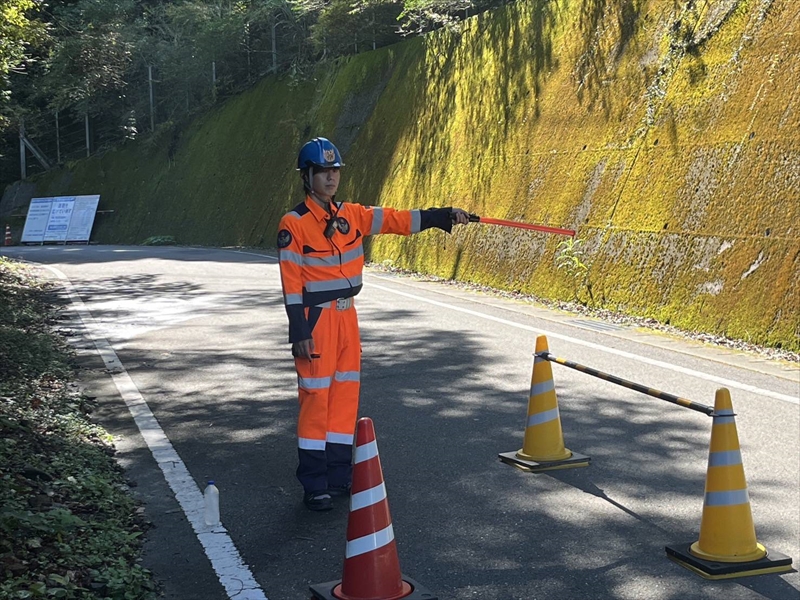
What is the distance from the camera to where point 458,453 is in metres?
6.41

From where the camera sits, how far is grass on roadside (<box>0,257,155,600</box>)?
166 inches

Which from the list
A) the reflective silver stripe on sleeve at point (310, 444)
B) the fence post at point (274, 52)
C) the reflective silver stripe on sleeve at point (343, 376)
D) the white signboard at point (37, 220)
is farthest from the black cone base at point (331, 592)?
the white signboard at point (37, 220)

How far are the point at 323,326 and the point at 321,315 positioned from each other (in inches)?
2.5

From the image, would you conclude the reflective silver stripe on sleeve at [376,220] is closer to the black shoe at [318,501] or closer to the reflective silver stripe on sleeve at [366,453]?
the black shoe at [318,501]

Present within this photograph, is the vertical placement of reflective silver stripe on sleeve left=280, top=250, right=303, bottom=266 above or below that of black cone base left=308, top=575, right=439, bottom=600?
above

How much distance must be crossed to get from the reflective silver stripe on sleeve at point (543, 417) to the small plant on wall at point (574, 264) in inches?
276

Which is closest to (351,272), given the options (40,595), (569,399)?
(40,595)

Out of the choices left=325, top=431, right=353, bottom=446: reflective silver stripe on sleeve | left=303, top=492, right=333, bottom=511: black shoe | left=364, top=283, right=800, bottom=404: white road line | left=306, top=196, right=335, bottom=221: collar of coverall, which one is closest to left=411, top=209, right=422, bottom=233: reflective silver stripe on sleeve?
left=306, top=196, right=335, bottom=221: collar of coverall

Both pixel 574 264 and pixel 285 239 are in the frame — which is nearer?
pixel 285 239

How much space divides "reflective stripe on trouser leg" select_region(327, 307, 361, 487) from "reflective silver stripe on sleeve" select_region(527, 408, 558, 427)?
4.12 ft

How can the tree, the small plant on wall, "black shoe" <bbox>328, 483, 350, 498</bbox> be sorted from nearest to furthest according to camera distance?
1. "black shoe" <bbox>328, 483, 350, 498</bbox>
2. the small plant on wall
3. the tree

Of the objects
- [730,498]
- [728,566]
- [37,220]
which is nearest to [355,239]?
[730,498]

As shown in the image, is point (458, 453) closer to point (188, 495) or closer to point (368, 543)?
point (188, 495)

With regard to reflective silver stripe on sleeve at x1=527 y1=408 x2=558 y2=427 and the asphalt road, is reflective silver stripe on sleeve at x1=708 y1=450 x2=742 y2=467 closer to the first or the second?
the asphalt road
